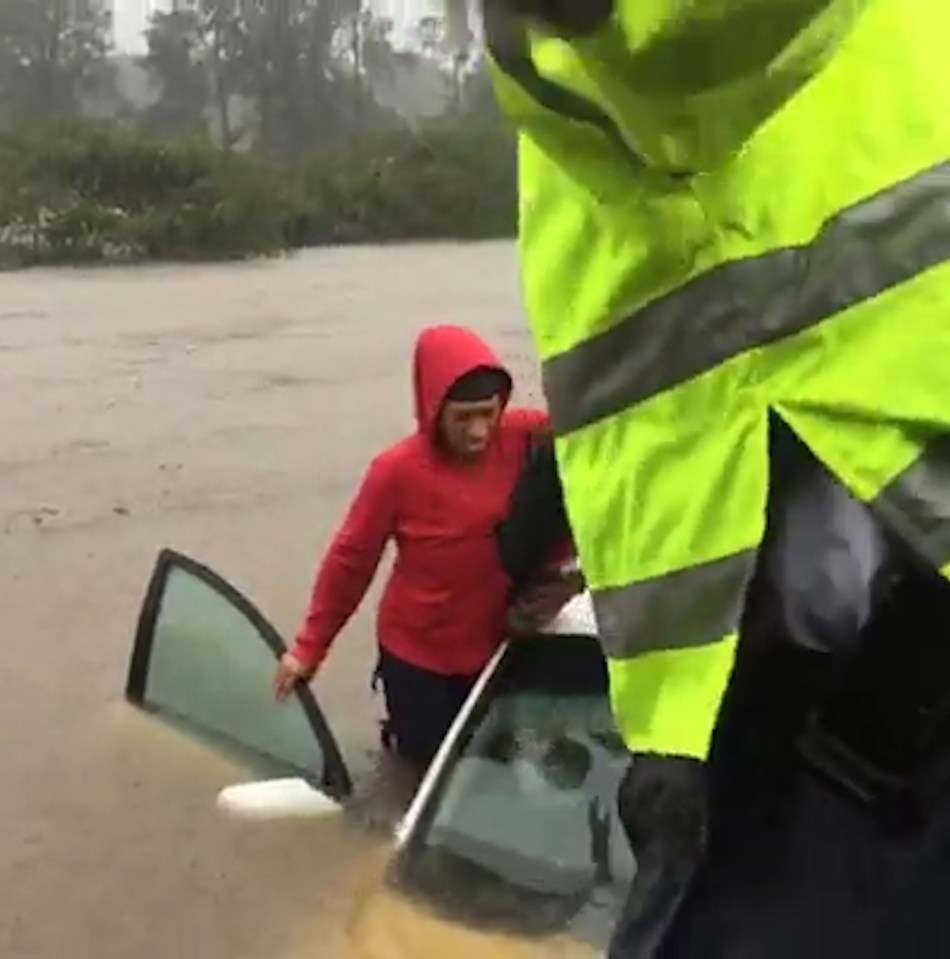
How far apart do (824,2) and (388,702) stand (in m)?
3.91

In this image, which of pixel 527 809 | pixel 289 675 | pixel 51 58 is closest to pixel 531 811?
pixel 527 809

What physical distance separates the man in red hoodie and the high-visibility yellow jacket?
10.8 ft

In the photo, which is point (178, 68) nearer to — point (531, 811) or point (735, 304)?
point (531, 811)

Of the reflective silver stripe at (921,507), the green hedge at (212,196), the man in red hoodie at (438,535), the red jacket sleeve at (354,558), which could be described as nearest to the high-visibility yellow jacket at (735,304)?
the reflective silver stripe at (921,507)

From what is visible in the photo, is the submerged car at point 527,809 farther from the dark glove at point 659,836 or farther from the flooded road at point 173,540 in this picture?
the dark glove at point 659,836

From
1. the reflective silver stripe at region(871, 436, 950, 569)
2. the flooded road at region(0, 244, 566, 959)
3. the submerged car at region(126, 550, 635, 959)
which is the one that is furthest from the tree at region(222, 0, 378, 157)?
the reflective silver stripe at region(871, 436, 950, 569)

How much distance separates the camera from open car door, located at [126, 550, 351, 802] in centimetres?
474

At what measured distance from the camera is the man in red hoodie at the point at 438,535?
15.6 feet

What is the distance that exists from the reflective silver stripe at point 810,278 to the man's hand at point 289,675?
135 inches

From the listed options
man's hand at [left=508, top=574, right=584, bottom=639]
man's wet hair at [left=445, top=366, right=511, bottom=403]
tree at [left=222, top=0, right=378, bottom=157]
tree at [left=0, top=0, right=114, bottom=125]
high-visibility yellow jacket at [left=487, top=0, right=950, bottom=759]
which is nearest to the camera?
high-visibility yellow jacket at [left=487, top=0, right=950, bottom=759]

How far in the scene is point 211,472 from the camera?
36.6ft

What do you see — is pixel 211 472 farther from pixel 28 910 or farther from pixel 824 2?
pixel 824 2

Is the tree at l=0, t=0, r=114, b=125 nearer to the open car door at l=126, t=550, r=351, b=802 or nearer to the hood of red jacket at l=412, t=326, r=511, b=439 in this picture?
the open car door at l=126, t=550, r=351, b=802

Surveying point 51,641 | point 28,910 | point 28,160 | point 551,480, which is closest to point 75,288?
point 28,160
